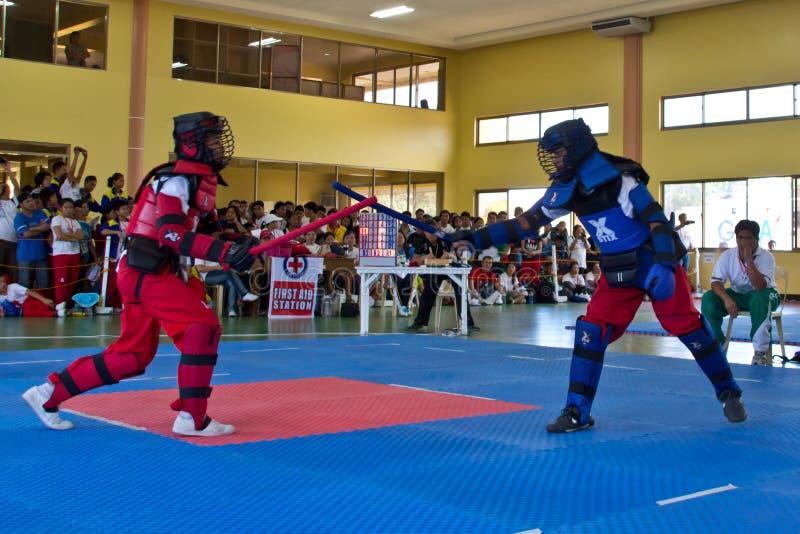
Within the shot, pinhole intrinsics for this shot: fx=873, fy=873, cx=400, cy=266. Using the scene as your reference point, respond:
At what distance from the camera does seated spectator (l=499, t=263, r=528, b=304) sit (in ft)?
64.0

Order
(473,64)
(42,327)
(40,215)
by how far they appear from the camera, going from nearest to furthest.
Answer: (42,327) < (40,215) < (473,64)

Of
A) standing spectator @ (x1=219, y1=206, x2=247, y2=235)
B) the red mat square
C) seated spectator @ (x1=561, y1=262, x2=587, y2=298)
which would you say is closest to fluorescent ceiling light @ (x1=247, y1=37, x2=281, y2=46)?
standing spectator @ (x1=219, y1=206, x2=247, y2=235)

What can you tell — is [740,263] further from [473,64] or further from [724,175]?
[473,64]

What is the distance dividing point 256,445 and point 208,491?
3.04 feet

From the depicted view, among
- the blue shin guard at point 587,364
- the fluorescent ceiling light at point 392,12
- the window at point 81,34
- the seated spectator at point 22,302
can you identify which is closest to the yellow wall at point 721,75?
the fluorescent ceiling light at point 392,12

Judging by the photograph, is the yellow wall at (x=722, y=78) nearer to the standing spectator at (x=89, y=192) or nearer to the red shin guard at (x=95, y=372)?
the standing spectator at (x=89, y=192)

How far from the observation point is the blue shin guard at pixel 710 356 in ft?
17.8

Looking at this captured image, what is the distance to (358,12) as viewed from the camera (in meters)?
22.9

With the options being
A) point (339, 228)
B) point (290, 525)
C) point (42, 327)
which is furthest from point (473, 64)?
point (290, 525)

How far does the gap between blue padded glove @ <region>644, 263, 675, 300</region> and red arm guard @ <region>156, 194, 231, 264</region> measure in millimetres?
2443

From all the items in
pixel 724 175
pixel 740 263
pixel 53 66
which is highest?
pixel 53 66

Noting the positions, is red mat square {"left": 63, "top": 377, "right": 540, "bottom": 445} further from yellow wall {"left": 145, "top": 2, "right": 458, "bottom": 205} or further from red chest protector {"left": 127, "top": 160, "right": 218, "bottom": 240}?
yellow wall {"left": 145, "top": 2, "right": 458, "bottom": 205}

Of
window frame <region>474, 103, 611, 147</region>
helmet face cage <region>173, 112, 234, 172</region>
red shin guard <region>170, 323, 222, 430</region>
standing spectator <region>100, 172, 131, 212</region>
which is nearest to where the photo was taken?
red shin guard <region>170, 323, 222, 430</region>

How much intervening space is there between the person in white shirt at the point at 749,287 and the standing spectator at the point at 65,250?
31.0ft
